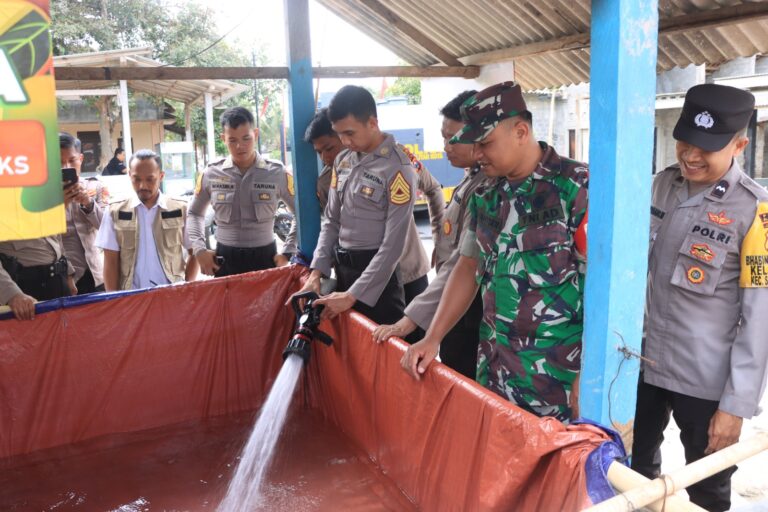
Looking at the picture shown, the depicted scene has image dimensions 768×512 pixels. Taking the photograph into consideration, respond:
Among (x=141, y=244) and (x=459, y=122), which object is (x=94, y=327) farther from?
(x=459, y=122)

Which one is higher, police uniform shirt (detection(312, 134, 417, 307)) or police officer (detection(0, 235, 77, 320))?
police uniform shirt (detection(312, 134, 417, 307))

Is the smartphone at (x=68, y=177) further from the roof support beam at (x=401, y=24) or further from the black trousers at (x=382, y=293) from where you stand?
the roof support beam at (x=401, y=24)

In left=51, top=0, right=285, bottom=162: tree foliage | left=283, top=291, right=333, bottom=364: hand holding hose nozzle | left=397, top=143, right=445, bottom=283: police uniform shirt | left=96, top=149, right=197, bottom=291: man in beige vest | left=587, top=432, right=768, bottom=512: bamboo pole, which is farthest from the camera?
left=51, top=0, right=285, bottom=162: tree foliage

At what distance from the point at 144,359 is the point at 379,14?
3095 millimetres

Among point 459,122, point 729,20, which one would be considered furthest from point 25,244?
point 729,20

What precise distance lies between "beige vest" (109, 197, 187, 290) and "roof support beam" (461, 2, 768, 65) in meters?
2.63

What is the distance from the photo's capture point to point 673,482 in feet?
4.16

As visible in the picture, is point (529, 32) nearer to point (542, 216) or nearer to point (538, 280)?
point (542, 216)

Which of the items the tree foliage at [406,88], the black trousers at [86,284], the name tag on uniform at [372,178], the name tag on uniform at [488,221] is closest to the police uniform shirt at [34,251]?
the black trousers at [86,284]

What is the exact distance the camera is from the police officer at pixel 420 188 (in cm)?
367

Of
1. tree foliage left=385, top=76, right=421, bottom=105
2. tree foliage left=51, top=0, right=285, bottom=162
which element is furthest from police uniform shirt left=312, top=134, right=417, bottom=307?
tree foliage left=385, top=76, right=421, bottom=105

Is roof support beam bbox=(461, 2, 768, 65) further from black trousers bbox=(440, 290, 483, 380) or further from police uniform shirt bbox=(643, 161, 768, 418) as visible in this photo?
black trousers bbox=(440, 290, 483, 380)

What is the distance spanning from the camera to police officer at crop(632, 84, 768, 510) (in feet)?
6.24

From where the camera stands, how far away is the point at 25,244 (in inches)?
150
